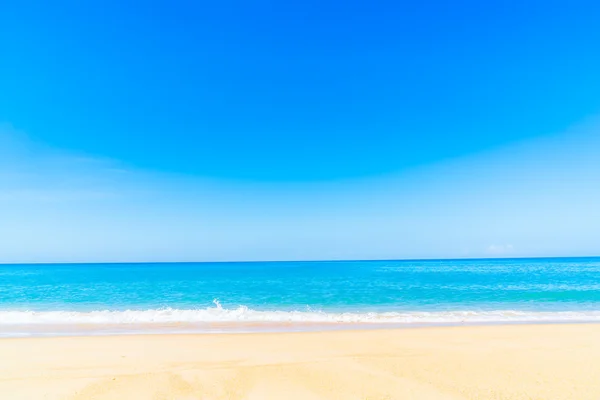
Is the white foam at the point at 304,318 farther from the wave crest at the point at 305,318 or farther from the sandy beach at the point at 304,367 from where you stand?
the sandy beach at the point at 304,367

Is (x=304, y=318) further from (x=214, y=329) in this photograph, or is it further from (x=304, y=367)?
(x=304, y=367)

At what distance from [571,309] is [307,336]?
16065 mm

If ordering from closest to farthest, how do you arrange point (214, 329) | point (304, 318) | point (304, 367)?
1. point (304, 367)
2. point (214, 329)
3. point (304, 318)

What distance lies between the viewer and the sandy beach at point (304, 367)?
6.21 m

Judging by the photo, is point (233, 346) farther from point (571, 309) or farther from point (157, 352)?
point (571, 309)

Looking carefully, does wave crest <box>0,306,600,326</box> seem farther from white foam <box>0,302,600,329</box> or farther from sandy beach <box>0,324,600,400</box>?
sandy beach <box>0,324,600,400</box>

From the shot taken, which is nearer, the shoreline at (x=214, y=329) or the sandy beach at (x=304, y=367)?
the sandy beach at (x=304, y=367)

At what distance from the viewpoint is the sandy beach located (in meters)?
6.21

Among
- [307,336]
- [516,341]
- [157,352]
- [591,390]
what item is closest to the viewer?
[591,390]

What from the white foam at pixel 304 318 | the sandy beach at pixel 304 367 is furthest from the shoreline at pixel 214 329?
the sandy beach at pixel 304 367

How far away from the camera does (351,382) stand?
21.8ft

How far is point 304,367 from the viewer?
7512 mm

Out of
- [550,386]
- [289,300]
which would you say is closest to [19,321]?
[289,300]

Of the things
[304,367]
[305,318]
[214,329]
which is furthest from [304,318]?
[304,367]
